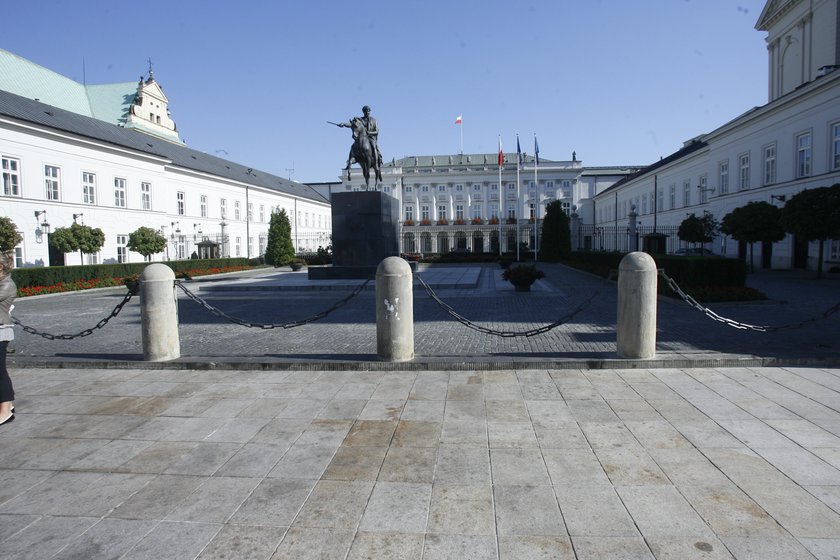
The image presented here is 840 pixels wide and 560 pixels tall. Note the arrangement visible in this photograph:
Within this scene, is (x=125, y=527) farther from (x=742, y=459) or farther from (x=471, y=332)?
(x=471, y=332)

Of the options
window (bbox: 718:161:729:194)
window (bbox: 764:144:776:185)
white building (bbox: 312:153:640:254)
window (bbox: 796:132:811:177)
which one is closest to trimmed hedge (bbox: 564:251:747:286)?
window (bbox: 796:132:811:177)

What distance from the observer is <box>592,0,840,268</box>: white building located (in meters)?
27.7

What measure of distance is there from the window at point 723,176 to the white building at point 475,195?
3768 centimetres

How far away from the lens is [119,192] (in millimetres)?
37250

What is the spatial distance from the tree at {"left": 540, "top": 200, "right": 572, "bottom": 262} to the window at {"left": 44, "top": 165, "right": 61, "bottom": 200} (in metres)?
35.1

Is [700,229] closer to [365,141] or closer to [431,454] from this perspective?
Answer: [365,141]

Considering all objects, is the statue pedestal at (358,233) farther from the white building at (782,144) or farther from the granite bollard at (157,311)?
the white building at (782,144)

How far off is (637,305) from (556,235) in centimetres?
3990

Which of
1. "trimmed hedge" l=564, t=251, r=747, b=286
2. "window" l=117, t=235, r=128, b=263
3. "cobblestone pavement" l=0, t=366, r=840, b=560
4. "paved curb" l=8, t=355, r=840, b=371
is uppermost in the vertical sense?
"window" l=117, t=235, r=128, b=263

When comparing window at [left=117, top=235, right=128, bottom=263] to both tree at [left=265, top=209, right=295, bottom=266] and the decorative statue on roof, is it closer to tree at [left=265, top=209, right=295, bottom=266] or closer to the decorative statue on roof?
tree at [left=265, top=209, right=295, bottom=266]

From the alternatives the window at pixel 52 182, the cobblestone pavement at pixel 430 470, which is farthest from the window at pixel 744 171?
the window at pixel 52 182

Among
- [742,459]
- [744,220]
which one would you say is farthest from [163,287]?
[744,220]

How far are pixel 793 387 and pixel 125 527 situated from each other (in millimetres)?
6343

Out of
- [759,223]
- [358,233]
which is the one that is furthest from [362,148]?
[759,223]
